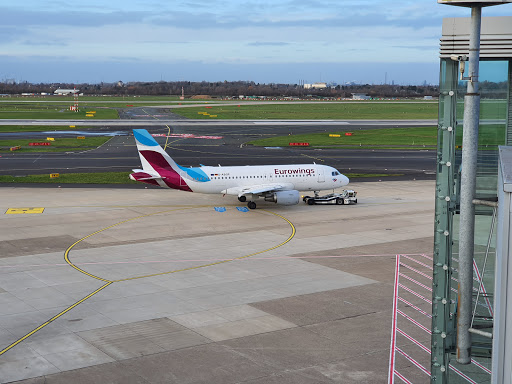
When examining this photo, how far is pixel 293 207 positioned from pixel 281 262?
20.9 m

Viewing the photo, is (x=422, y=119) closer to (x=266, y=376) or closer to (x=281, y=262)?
(x=281, y=262)

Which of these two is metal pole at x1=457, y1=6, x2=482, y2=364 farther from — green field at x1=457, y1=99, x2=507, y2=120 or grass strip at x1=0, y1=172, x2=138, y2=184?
grass strip at x1=0, y1=172, x2=138, y2=184

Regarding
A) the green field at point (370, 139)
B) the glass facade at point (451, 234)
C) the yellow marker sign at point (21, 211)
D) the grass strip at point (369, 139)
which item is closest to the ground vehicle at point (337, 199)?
the yellow marker sign at point (21, 211)

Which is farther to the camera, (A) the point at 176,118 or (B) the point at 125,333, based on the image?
→ (A) the point at 176,118

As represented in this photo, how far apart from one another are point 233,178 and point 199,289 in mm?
25375

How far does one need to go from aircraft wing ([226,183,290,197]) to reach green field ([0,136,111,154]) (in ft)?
180

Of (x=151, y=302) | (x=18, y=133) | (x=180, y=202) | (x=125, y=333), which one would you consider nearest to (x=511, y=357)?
(x=125, y=333)

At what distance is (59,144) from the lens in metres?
117

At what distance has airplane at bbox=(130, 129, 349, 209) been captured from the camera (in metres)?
61.9

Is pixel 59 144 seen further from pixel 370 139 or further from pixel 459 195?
pixel 459 195

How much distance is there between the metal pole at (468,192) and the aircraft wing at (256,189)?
48125 millimetres

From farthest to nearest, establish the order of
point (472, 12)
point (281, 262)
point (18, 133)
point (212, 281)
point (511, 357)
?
point (18, 133) → point (281, 262) → point (212, 281) → point (472, 12) → point (511, 357)

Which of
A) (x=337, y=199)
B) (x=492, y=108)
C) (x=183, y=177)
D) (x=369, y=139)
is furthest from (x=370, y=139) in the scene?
(x=492, y=108)

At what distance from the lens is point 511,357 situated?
11.8 metres
